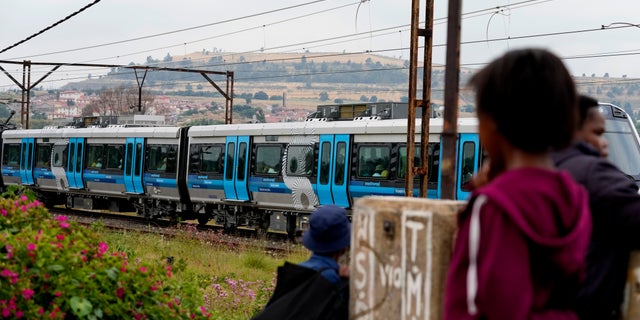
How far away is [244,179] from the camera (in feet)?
84.4

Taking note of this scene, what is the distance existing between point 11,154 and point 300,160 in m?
21.1

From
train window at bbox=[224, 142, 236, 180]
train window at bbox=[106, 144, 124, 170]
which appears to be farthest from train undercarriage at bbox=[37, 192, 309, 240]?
train window at bbox=[106, 144, 124, 170]

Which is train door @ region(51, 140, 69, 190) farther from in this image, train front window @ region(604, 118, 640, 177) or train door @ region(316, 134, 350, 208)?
train front window @ region(604, 118, 640, 177)

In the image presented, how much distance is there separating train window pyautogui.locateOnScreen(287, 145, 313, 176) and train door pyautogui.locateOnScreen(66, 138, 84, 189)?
1304 centimetres

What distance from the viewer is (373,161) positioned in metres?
21.4

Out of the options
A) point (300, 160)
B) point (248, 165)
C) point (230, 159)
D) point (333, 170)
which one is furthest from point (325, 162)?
point (230, 159)

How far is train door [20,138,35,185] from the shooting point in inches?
1526

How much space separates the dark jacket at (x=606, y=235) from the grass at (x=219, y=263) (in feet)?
18.5

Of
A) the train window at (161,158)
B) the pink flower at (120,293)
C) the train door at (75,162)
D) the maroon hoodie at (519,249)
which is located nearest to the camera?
the maroon hoodie at (519,249)

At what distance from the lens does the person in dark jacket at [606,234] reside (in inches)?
138

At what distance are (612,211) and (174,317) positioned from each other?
290cm

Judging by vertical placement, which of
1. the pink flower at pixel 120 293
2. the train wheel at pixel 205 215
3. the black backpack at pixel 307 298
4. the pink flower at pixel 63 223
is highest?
→ the pink flower at pixel 63 223

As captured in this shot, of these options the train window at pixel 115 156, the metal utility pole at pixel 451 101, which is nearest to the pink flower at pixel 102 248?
the metal utility pole at pixel 451 101

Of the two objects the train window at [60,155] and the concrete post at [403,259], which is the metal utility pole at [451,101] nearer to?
the concrete post at [403,259]
